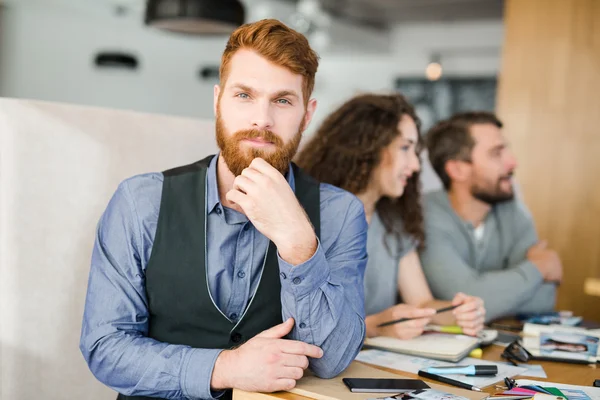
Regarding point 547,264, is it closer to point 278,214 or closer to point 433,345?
point 433,345

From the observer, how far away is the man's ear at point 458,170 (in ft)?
9.20

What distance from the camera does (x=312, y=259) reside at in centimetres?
141

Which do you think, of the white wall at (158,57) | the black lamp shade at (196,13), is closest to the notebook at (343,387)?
the black lamp shade at (196,13)

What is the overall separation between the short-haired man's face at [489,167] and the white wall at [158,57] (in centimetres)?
629

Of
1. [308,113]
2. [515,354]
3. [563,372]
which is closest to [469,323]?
[515,354]

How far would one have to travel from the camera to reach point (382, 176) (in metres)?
2.32

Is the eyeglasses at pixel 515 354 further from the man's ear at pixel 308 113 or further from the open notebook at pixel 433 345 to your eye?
the man's ear at pixel 308 113

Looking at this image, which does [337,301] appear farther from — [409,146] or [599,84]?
[599,84]

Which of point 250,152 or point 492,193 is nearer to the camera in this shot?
point 250,152

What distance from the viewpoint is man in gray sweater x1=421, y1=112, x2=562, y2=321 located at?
2486 millimetres

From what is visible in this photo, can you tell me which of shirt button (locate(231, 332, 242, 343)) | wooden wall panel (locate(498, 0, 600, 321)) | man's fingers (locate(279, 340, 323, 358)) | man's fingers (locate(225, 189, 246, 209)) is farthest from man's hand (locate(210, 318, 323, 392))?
wooden wall panel (locate(498, 0, 600, 321))

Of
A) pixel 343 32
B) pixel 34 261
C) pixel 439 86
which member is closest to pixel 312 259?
pixel 34 261

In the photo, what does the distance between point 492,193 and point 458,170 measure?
167 mm

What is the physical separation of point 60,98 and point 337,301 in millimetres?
7758
